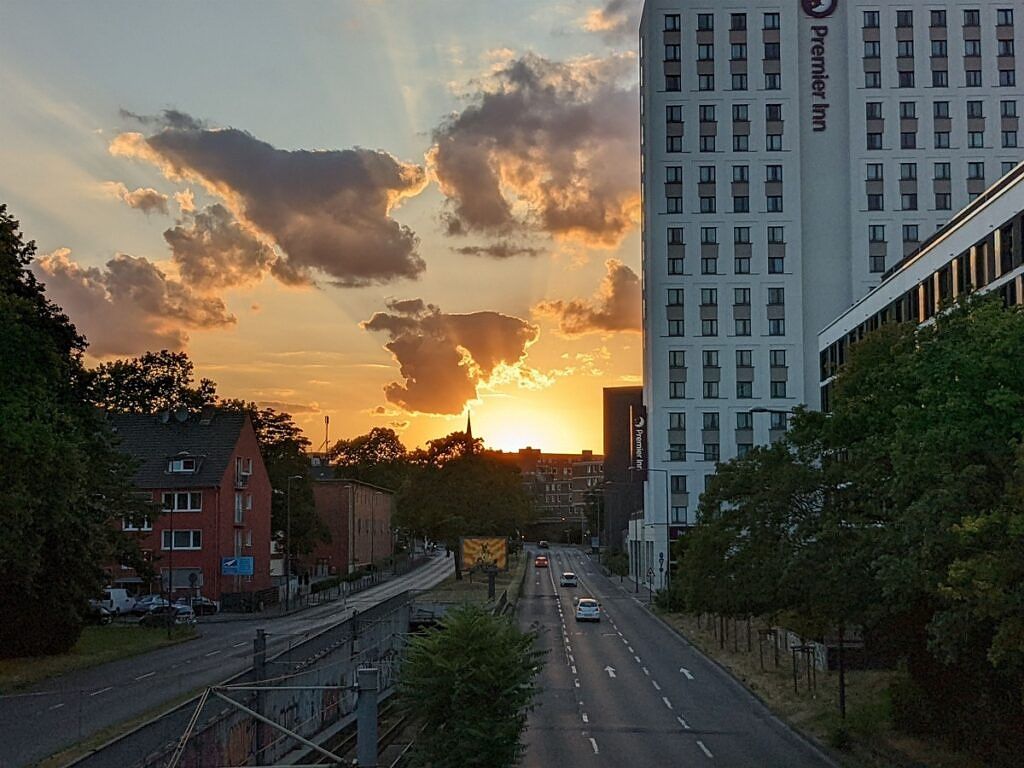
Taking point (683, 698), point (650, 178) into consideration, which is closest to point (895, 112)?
point (650, 178)

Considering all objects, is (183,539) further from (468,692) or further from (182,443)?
(468,692)

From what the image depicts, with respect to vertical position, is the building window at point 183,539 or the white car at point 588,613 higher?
the building window at point 183,539

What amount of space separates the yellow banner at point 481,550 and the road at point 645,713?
30077 millimetres

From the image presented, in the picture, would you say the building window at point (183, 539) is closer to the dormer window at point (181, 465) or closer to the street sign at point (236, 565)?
the street sign at point (236, 565)

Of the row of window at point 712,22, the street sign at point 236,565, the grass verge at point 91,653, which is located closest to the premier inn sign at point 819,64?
the row of window at point 712,22

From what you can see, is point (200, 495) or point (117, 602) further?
point (200, 495)

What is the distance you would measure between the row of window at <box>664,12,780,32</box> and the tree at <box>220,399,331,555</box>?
5349 centimetres

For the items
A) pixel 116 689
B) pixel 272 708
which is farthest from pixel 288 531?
pixel 272 708

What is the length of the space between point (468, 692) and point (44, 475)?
24.2 meters

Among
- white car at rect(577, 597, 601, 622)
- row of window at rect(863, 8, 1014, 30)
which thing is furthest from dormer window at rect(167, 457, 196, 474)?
row of window at rect(863, 8, 1014, 30)

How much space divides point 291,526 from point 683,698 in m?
70.8

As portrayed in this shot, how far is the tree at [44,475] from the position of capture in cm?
4028

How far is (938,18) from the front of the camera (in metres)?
107

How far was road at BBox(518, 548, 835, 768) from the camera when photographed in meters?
33.3
